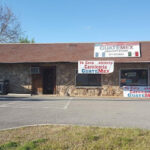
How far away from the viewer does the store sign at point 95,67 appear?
1562cm

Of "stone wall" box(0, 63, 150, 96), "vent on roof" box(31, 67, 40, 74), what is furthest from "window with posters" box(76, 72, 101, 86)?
"vent on roof" box(31, 67, 40, 74)

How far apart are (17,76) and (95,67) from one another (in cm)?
720

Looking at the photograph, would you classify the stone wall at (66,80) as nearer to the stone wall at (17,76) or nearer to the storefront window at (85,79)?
the stone wall at (17,76)

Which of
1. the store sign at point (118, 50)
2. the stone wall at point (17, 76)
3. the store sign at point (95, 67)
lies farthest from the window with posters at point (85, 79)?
the stone wall at point (17, 76)

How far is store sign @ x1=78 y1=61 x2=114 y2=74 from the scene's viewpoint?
15617mm

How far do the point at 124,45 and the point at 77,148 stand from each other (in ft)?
46.1

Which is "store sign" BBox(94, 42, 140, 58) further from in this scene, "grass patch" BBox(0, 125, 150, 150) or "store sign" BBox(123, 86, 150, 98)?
"grass patch" BBox(0, 125, 150, 150)

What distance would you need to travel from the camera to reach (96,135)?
17.8 ft

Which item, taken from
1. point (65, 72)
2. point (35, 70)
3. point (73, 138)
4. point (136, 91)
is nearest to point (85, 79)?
point (65, 72)

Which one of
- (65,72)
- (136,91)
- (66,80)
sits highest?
(65,72)

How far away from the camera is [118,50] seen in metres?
16.9

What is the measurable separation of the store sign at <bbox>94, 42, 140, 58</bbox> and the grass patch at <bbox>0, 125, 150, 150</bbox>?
11.5 meters

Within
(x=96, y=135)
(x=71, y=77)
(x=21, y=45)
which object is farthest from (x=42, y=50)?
(x=96, y=135)

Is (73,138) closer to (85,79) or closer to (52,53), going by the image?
(85,79)
